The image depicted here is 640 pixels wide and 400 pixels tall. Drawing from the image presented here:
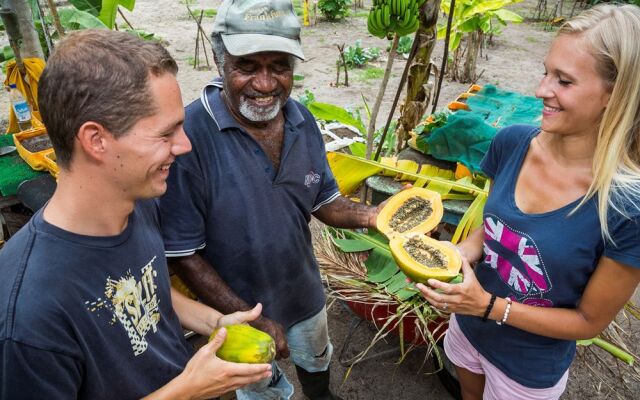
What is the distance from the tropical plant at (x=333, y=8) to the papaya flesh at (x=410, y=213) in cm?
1293

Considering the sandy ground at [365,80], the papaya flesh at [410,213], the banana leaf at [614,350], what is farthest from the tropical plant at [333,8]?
the banana leaf at [614,350]

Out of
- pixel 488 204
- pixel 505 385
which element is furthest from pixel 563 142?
pixel 505 385

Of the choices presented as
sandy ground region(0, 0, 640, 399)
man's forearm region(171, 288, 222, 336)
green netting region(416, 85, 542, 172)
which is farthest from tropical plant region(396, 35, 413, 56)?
man's forearm region(171, 288, 222, 336)

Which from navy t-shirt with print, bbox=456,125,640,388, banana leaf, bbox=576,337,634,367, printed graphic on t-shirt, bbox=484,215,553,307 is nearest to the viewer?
navy t-shirt with print, bbox=456,125,640,388

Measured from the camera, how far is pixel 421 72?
12.6 feet

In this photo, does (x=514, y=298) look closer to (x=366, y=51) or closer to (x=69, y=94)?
(x=69, y=94)

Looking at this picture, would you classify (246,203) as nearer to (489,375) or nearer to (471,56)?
(489,375)

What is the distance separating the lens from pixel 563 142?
1738mm

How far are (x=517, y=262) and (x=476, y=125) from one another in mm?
1823

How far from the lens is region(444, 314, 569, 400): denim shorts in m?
1.96

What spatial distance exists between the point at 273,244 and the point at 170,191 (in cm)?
53

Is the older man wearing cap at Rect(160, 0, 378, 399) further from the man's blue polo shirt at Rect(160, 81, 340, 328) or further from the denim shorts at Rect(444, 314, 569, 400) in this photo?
the denim shorts at Rect(444, 314, 569, 400)

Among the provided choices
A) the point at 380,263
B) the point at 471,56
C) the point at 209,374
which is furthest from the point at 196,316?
the point at 471,56

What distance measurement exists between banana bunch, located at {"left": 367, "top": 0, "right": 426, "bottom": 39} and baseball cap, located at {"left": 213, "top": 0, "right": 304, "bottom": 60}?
1.17 m
